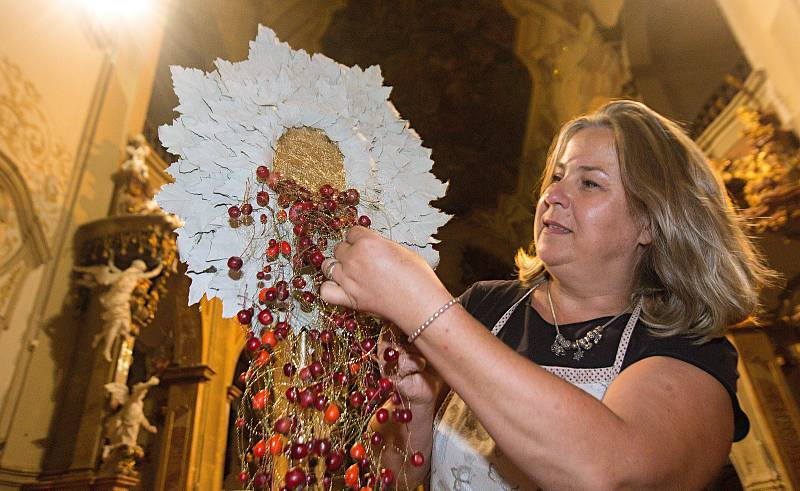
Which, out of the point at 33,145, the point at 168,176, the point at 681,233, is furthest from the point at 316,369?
the point at 33,145

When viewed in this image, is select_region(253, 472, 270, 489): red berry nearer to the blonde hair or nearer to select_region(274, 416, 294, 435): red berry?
select_region(274, 416, 294, 435): red berry

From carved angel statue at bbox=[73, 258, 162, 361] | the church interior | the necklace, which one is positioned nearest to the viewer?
→ the necklace

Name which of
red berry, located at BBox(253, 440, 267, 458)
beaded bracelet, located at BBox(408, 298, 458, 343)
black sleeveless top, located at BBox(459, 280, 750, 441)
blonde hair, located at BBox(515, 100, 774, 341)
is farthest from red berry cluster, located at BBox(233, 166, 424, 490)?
blonde hair, located at BBox(515, 100, 774, 341)

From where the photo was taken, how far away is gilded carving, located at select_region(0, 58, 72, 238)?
3994 mm

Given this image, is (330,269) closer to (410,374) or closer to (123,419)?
(410,374)

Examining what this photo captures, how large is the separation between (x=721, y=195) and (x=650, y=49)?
21.5 feet

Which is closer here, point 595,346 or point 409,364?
point 409,364

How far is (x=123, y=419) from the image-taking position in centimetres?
434

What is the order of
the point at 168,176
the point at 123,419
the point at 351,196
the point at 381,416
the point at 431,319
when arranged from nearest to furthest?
the point at 431,319 < the point at 381,416 < the point at 351,196 < the point at 168,176 < the point at 123,419

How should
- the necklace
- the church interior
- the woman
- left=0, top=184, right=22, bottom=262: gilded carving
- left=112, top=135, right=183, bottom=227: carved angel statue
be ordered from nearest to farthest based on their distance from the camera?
the woman → the necklace → left=0, top=184, right=22, bottom=262: gilded carving → the church interior → left=112, top=135, right=183, bottom=227: carved angel statue

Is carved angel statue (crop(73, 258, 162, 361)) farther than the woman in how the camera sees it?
Yes

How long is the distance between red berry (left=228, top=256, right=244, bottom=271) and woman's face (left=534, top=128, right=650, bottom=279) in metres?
0.63

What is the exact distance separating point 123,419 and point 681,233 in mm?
4311

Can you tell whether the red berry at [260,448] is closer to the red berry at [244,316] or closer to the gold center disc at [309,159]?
the red berry at [244,316]
